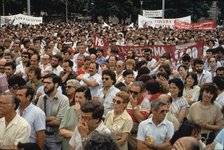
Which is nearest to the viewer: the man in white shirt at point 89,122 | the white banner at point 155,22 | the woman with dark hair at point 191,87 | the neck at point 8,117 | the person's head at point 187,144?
the person's head at point 187,144

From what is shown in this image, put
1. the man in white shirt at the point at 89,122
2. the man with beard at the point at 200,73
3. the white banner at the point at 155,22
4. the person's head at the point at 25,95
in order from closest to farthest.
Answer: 1. the man in white shirt at the point at 89,122
2. the person's head at the point at 25,95
3. the man with beard at the point at 200,73
4. the white banner at the point at 155,22

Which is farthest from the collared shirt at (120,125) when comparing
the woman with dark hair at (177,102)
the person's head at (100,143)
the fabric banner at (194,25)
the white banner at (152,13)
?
the white banner at (152,13)

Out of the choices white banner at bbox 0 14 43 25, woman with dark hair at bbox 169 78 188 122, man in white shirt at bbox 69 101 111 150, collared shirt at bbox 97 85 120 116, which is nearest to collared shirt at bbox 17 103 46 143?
man in white shirt at bbox 69 101 111 150

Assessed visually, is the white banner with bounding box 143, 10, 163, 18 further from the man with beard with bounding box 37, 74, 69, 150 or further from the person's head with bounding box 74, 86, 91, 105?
the person's head with bounding box 74, 86, 91, 105

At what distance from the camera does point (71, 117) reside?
603 cm

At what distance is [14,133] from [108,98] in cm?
239

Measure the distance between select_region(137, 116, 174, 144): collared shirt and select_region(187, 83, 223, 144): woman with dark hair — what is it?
89cm

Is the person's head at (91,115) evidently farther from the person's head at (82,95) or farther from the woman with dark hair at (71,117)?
the person's head at (82,95)

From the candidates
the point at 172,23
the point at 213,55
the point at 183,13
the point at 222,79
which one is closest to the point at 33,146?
the point at 222,79

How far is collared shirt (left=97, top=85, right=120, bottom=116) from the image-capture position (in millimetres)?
7273

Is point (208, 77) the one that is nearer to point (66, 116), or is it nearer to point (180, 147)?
point (66, 116)

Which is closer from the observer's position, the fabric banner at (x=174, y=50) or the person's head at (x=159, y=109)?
the person's head at (x=159, y=109)

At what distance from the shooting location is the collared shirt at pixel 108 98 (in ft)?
23.9

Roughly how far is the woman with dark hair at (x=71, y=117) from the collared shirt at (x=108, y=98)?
1.07m
